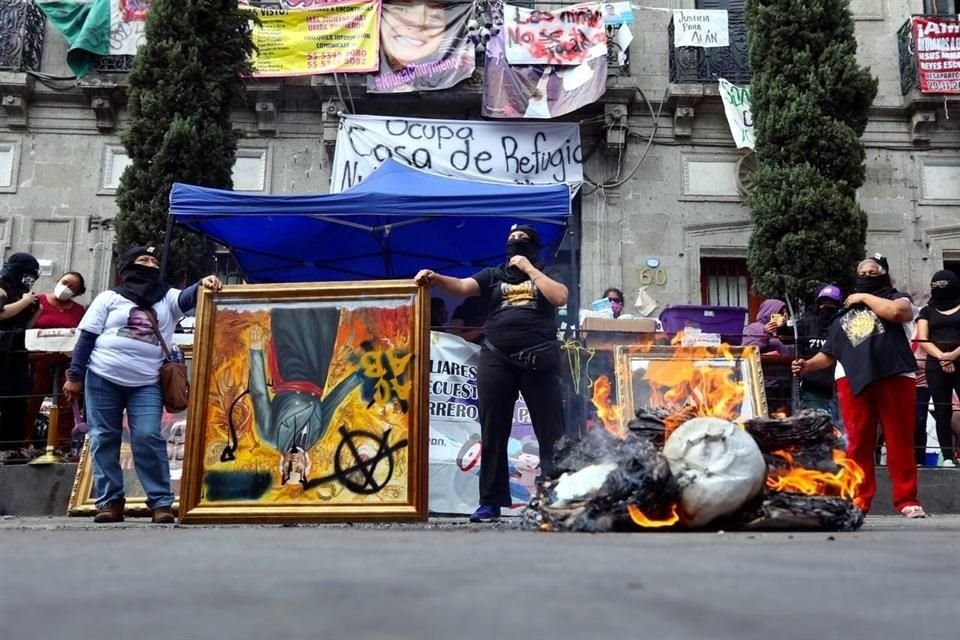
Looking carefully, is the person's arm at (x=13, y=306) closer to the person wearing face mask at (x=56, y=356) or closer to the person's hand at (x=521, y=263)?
the person wearing face mask at (x=56, y=356)

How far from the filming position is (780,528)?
4.50m

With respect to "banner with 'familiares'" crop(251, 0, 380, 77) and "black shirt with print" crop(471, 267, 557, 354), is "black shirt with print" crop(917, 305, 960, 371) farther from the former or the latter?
"banner with 'familiares'" crop(251, 0, 380, 77)

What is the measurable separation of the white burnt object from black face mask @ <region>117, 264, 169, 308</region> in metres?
3.16

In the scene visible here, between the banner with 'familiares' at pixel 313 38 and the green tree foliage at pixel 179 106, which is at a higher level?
the banner with 'familiares' at pixel 313 38

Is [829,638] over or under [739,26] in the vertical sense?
under

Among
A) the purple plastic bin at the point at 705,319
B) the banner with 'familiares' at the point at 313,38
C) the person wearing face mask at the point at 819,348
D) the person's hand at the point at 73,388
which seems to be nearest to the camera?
the person's hand at the point at 73,388

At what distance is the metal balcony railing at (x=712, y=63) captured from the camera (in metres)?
14.1

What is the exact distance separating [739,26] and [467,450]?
1041 centimetres

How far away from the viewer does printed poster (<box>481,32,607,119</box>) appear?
13516 millimetres

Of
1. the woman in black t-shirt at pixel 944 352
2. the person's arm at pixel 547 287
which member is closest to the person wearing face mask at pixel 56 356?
the person's arm at pixel 547 287

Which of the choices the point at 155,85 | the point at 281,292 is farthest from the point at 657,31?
the point at 281,292

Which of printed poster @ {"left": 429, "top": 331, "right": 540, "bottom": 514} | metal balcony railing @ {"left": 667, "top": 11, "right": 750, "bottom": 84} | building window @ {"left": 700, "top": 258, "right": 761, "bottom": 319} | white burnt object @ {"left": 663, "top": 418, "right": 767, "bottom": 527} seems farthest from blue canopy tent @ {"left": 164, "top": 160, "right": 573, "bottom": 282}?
metal balcony railing @ {"left": 667, "top": 11, "right": 750, "bottom": 84}

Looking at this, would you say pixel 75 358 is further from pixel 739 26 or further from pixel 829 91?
pixel 739 26

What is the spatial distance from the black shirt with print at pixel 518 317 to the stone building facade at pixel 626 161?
8.27 metres
